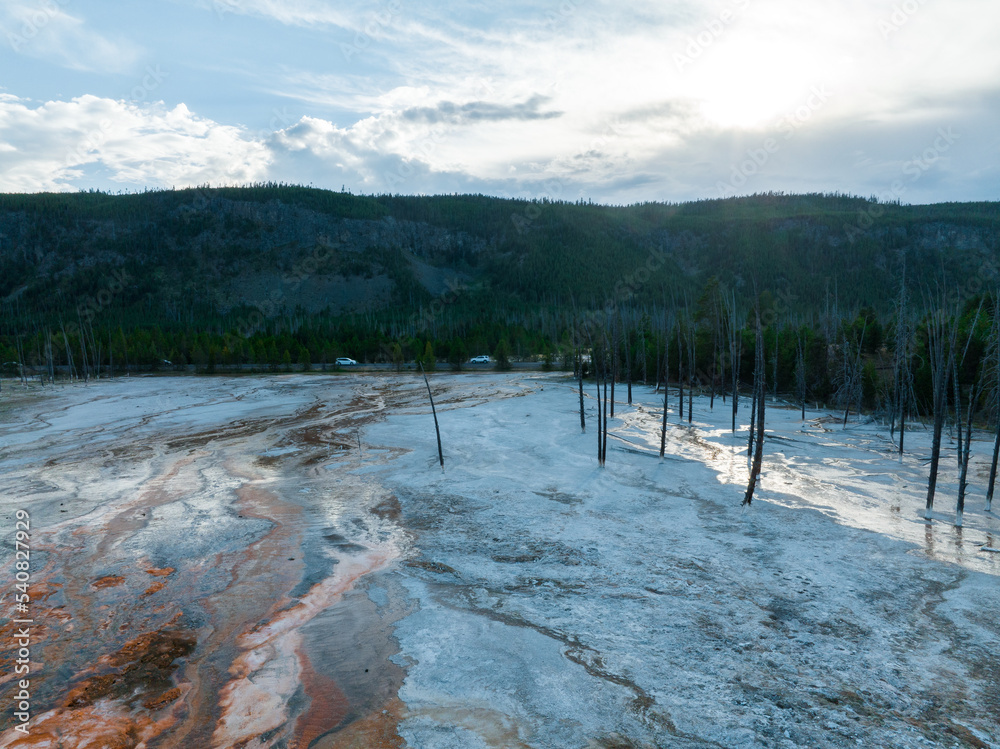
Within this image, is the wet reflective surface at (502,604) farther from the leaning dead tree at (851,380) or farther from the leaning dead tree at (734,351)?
the leaning dead tree at (851,380)

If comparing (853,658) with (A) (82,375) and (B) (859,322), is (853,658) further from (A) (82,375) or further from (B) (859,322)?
(A) (82,375)

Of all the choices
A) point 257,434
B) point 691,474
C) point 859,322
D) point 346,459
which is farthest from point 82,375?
point 859,322

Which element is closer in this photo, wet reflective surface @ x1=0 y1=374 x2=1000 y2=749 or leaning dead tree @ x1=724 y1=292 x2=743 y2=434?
wet reflective surface @ x1=0 y1=374 x2=1000 y2=749

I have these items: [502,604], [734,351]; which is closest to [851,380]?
[734,351]

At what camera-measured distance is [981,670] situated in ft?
34.4

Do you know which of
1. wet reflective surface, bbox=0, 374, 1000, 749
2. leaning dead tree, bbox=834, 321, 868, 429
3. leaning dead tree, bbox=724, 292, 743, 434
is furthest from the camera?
leaning dead tree, bbox=834, 321, 868, 429

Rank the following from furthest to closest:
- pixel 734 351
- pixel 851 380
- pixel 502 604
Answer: pixel 734 351, pixel 851 380, pixel 502 604

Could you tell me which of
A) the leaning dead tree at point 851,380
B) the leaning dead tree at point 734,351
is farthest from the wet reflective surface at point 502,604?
the leaning dead tree at point 851,380

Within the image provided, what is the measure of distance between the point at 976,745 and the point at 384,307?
192 m

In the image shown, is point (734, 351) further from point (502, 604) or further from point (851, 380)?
point (502, 604)

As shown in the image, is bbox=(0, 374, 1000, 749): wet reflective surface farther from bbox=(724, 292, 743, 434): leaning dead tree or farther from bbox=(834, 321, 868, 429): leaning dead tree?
bbox=(834, 321, 868, 429): leaning dead tree

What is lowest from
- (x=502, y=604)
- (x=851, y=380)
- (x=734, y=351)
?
(x=851, y=380)

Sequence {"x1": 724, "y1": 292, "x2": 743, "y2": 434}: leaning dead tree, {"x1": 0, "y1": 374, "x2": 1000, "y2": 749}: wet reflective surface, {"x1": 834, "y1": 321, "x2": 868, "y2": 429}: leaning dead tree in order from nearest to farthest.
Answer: {"x1": 0, "y1": 374, "x2": 1000, "y2": 749}: wet reflective surface < {"x1": 724, "y1": 292, "x2": 743, "y2": 434}: leaning dead tree < {"x1": 834, "y1": 321, "x2": 868, "y2": 429}: leaning dead tree

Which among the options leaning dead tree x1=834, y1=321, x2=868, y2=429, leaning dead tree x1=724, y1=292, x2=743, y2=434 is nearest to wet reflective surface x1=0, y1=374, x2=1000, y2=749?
leaning dead tree x1=724, y1=292, x2=743, y2=434
